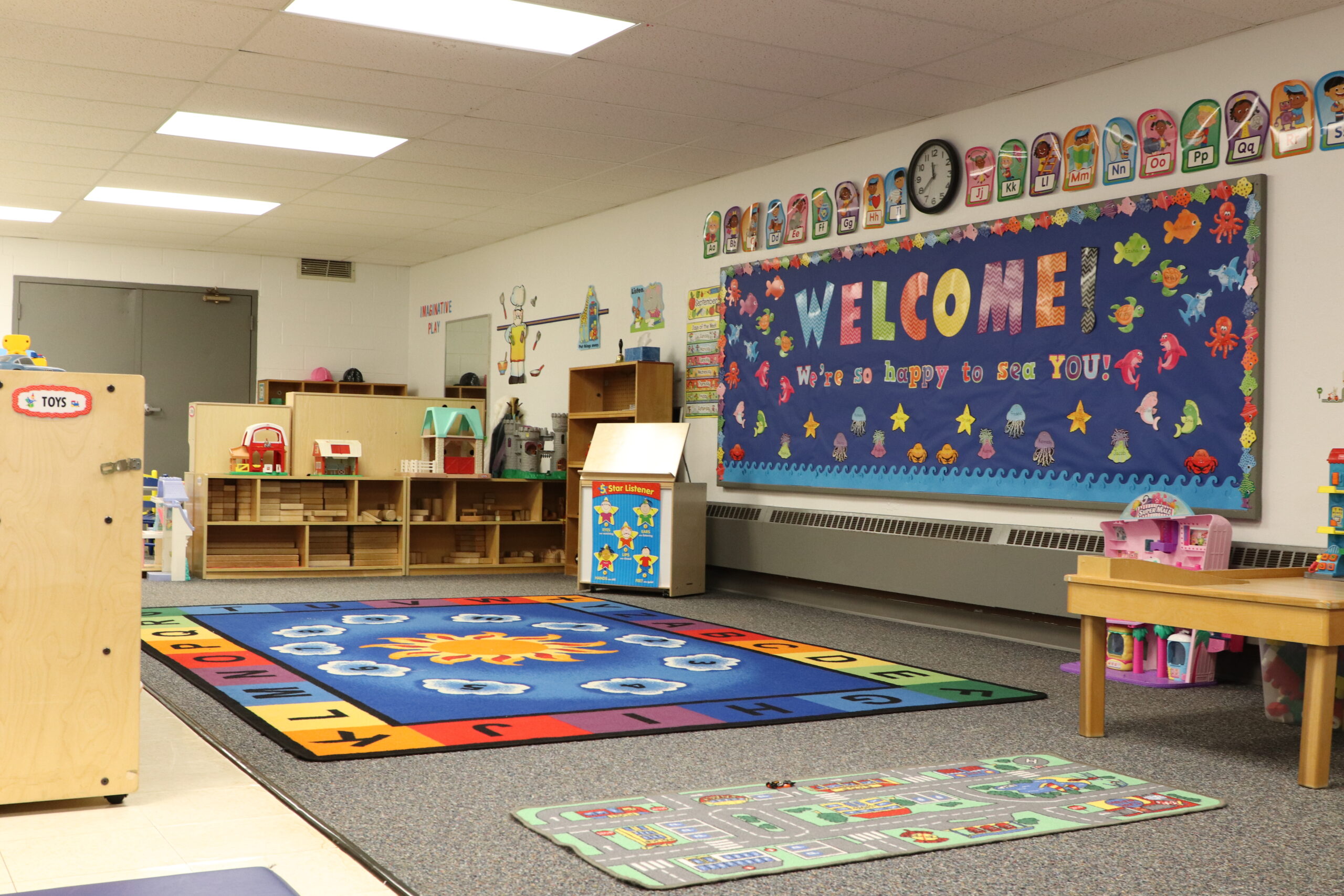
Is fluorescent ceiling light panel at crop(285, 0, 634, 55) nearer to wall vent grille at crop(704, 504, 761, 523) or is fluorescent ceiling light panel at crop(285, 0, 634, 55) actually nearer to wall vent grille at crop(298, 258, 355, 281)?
wall vent grille at crop(704, 504, 761, 523)

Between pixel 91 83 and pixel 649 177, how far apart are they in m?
3.64

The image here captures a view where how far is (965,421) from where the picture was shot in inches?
262

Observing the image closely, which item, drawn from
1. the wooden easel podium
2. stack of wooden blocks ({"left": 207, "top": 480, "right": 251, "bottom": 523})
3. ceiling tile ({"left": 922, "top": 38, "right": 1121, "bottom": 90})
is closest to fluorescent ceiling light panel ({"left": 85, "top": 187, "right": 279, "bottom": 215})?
stack of wooden blocks ({"left": 207, "top": 480, "right": 251, "bottom": 523})

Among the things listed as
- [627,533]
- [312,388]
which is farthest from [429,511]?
[312,388]

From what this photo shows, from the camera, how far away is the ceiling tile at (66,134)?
747 cm

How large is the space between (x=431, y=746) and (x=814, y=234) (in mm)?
4895

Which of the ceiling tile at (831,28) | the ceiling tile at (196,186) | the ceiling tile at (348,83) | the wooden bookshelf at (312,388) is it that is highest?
the ceiling tile at (196,186)

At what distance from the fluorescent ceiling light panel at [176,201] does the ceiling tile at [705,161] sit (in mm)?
3546

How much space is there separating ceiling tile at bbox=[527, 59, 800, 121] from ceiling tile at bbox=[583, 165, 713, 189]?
1.47 m

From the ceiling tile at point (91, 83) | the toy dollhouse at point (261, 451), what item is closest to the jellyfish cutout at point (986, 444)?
the ceiling tile at point (91, 83)

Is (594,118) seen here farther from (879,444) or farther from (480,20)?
(879,444)

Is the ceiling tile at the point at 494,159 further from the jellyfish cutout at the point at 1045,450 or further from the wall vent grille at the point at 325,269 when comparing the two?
the wall vent grille at the point at 325,269

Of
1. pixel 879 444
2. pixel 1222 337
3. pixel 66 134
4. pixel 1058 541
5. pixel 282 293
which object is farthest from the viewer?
pixel 282 293

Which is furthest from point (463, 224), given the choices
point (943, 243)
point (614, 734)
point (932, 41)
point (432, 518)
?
point (614, 734)
